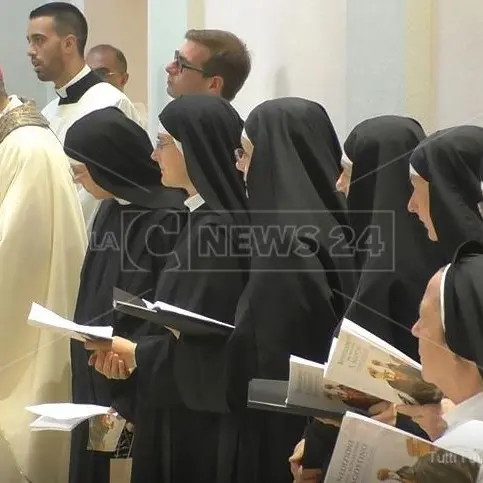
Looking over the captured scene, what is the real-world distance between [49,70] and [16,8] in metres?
3.72

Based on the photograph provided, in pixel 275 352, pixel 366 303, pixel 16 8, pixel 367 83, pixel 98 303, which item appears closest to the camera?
pixel 366 303

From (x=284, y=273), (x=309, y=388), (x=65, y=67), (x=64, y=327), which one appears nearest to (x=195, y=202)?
(x=284, y=273)

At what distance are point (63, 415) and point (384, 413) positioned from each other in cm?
Result: 118

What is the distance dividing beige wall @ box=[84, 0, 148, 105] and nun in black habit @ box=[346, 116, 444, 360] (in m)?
5.94

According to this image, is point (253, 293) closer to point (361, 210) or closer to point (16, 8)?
point (361, 210)

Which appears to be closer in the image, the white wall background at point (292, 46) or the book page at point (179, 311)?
the book page at point (179, 311)

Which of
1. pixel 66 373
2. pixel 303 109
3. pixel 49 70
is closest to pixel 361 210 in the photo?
pixel 303 109

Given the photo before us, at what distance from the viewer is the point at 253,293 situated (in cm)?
282

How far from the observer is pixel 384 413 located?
234 centimetres

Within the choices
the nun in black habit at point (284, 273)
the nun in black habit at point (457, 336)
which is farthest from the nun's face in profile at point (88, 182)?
→ the nun in black habit at point (457, 336)

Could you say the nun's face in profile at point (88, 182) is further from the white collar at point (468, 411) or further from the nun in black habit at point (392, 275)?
the white collar at point (468, 411)

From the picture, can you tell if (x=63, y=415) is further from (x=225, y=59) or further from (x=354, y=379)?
(x=225, y=59)

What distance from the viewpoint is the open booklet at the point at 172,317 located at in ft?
8.79

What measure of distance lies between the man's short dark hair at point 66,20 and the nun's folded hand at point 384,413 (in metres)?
3.54
